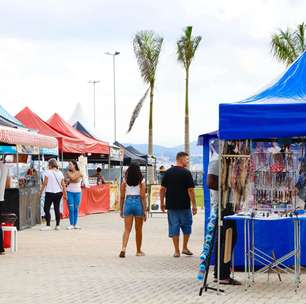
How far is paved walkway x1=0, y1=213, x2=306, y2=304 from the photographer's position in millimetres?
8523

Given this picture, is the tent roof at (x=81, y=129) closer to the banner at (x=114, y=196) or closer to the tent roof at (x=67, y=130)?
the tent roof at (x=67, y=130)

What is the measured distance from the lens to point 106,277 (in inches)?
402

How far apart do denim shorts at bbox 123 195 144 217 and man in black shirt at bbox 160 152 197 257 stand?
0.39 metres

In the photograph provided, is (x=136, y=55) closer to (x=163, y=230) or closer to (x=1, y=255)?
(x=163, y=230)

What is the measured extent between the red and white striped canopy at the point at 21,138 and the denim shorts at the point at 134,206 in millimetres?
2192

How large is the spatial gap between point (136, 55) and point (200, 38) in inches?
155

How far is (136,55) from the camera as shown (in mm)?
45156

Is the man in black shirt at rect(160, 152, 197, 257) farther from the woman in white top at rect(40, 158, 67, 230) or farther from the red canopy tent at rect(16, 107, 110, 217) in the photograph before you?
the red canopy tent at rect(16, 107, 110, 217)

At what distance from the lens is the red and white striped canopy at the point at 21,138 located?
41.3 feet

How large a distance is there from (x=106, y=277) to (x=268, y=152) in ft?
8.90

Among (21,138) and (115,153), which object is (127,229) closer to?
(21,138)

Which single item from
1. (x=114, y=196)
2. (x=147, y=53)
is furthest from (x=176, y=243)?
(x=147, y=53)

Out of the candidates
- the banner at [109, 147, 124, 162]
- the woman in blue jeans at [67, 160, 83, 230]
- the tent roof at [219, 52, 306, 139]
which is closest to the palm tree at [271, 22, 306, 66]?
the banner at [109, 147, 124, 162]

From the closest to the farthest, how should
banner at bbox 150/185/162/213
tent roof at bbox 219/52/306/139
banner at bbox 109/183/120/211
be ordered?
tent roof at bbox 219/52/306/139
banner at bbox 150/185/162/213
banner at bbox 109/183/120/211
